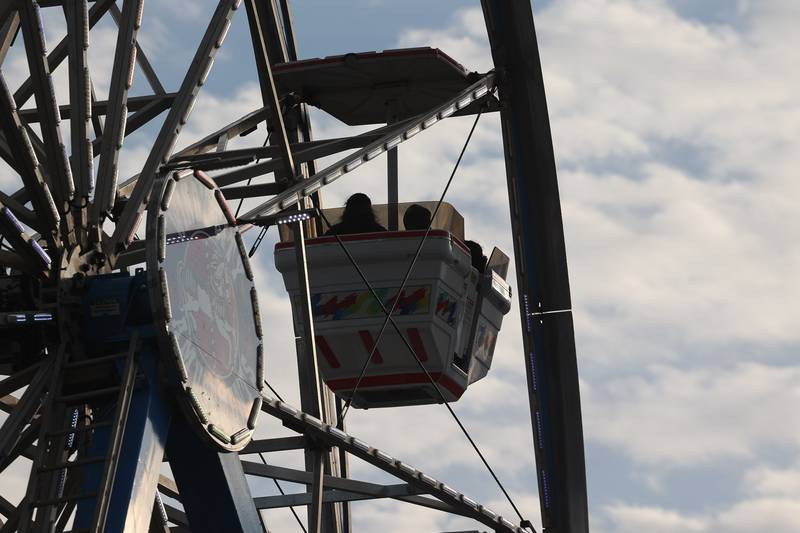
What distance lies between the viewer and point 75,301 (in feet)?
42.6

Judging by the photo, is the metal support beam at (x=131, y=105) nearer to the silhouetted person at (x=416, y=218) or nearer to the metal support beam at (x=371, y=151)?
the metal support beam at (x=371, y=151)

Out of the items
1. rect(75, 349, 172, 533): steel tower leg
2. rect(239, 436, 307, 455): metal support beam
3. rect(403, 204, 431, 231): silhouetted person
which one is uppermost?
rect(403, 204, 431, 231): silhouetted person

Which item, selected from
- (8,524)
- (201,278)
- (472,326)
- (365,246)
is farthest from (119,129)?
(472,326)

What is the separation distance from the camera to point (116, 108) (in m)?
14.4

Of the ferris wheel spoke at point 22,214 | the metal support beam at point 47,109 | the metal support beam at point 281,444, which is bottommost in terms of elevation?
the metal support beam at point 281,444

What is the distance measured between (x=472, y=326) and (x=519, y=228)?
154 centimetres

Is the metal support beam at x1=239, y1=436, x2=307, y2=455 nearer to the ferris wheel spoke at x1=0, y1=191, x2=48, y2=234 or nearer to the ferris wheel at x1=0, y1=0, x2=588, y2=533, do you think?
the ferris wheel at x1=0, y1=0, x2=588, y2=533

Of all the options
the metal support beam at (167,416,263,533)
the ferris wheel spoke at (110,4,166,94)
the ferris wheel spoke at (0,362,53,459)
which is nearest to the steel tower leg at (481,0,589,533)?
the ferris wheel spoke at (110,4,166,94)

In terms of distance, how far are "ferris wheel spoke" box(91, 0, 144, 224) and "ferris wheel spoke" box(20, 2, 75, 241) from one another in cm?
25

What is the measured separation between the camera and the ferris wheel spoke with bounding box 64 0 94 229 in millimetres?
14023

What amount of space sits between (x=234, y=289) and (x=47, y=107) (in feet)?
5.99

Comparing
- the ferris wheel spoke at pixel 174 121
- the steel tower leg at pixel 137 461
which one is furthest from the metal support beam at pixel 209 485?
the ferris wheel spoke at pixel 174 121

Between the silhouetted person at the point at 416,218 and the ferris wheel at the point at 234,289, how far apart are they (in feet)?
0.09

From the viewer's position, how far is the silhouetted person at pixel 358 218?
19359 mm
